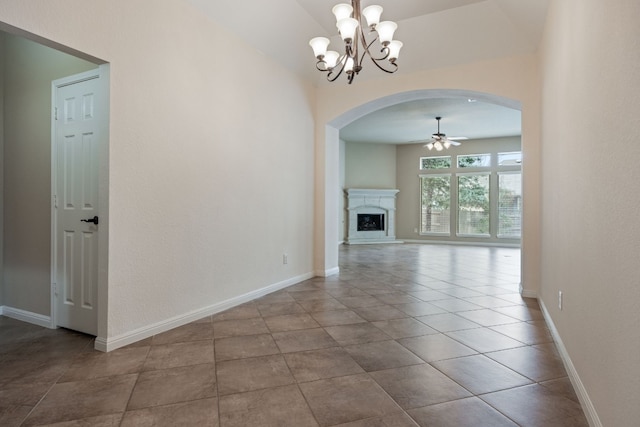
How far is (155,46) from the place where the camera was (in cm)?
291

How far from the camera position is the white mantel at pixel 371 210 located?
34.7 feet

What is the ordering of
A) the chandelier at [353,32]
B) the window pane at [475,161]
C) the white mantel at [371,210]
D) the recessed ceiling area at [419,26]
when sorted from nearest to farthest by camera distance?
the chandelier at [353,32] < the recessed ceiling area at [419,26] < the window pane at [475,161] < the white mantel at [371,210]

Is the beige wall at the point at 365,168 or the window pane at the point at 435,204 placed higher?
the beige wall at the point at 365,168

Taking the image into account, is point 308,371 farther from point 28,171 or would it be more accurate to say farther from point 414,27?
point 414,27

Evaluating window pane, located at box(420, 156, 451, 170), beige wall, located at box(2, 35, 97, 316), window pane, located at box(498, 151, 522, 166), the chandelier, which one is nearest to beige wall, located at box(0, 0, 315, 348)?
beige wall, located at box(2, 35, 97, 316)

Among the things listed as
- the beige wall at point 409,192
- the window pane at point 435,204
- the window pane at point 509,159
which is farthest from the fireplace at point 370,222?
the window pane at point 509,159

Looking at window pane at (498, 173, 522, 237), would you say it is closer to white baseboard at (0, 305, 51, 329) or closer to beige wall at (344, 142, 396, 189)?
beige wall at (344, 142, 396, 189)

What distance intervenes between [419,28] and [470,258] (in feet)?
16.7

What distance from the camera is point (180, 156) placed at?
317 centimetres

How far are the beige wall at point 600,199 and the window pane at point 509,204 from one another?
7925 mm

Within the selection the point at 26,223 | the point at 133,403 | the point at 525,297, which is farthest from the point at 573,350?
the point at 26,223

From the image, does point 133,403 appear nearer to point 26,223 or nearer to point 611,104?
point 26,223

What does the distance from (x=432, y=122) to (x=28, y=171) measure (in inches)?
299

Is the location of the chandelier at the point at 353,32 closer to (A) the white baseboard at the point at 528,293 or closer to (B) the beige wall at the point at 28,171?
(B) the beige wall at the point at 28,171
